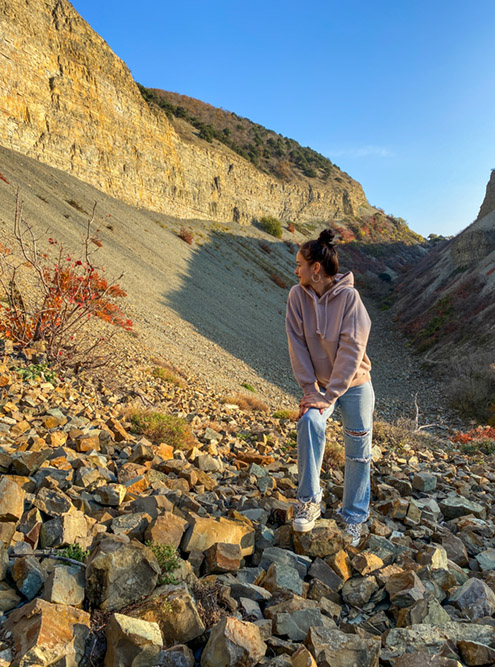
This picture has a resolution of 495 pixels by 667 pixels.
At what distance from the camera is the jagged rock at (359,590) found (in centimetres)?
248

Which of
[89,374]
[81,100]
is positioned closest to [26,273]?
[89,374]

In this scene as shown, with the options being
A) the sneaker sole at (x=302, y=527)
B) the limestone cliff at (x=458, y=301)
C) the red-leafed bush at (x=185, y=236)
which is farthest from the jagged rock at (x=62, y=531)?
the red-leafed bush at (x=185, y=236)

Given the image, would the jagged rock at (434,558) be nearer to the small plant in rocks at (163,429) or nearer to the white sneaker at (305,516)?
the white sneaker at (305,516)

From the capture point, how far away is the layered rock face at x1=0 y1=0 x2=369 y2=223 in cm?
2255

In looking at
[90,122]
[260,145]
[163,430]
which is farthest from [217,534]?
[260,145]

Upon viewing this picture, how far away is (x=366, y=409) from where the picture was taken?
316cm

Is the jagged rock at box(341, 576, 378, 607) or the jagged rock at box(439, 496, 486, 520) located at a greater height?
the jagged rock at box(439, 496, 486, 520)

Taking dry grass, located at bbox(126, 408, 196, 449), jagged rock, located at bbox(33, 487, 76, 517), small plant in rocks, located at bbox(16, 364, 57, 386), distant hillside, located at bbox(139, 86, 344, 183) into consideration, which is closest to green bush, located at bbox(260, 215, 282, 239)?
distant hillside, located at bbox(139, 86, 344, 183)

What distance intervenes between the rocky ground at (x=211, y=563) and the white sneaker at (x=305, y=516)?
0.19 feet

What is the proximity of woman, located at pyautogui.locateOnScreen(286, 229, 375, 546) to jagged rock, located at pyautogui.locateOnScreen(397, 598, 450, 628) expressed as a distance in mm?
794

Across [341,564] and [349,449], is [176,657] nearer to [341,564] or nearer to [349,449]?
[341,564]

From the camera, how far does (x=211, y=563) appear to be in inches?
99.3

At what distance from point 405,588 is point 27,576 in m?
2.09

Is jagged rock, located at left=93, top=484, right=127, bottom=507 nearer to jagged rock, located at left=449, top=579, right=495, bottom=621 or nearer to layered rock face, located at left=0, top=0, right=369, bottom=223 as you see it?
jagged rock, located at left=449, top=579, right=495, bottom=621
